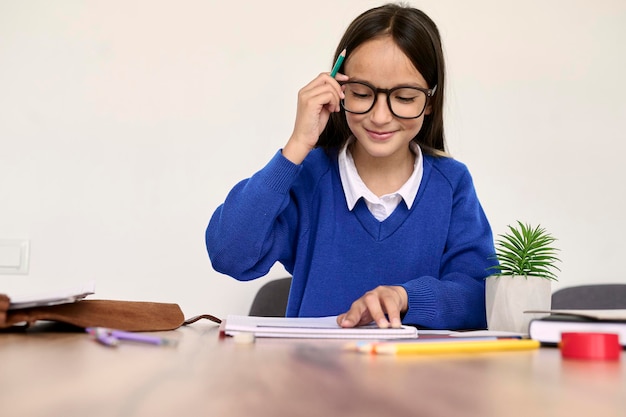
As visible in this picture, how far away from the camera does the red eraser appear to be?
2.10 feet

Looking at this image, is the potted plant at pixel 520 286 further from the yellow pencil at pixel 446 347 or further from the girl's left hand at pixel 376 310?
the yellow pencil at pixel 446 347

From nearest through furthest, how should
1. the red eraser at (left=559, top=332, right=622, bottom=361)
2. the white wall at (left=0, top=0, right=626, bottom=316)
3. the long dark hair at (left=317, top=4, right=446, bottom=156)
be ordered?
the red eraser at (left=559, top=332, right=622, bottom=361) → the long dark hair at (left=317, top=4, right=446, bottom=156) → the white wall at (left=0, top=0, right=626, bottom=316)

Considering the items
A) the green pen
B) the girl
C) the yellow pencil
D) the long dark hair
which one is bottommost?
the yellow pencil

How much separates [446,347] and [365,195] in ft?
3.09

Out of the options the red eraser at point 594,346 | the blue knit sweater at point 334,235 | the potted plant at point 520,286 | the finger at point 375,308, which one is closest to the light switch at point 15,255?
the blue knit sweater at point 334,235

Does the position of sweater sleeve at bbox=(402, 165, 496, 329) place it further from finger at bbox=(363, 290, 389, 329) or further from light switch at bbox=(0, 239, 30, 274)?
light switch at bbox=(0, 239, 30, 274)

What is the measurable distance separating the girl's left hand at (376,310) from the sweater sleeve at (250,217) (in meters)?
0.38

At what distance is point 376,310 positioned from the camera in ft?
3.34

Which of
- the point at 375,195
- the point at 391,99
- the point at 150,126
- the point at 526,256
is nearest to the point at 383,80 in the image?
the point at 391,99

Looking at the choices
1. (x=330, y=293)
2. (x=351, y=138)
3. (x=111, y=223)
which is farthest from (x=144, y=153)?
(x=330, y=293)

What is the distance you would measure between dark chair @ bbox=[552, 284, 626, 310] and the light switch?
176 centimetres

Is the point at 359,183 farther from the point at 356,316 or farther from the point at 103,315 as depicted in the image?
the point at 103,315

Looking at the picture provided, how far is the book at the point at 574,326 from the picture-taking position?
776 millimetres

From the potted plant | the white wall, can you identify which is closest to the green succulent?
the potted plant
